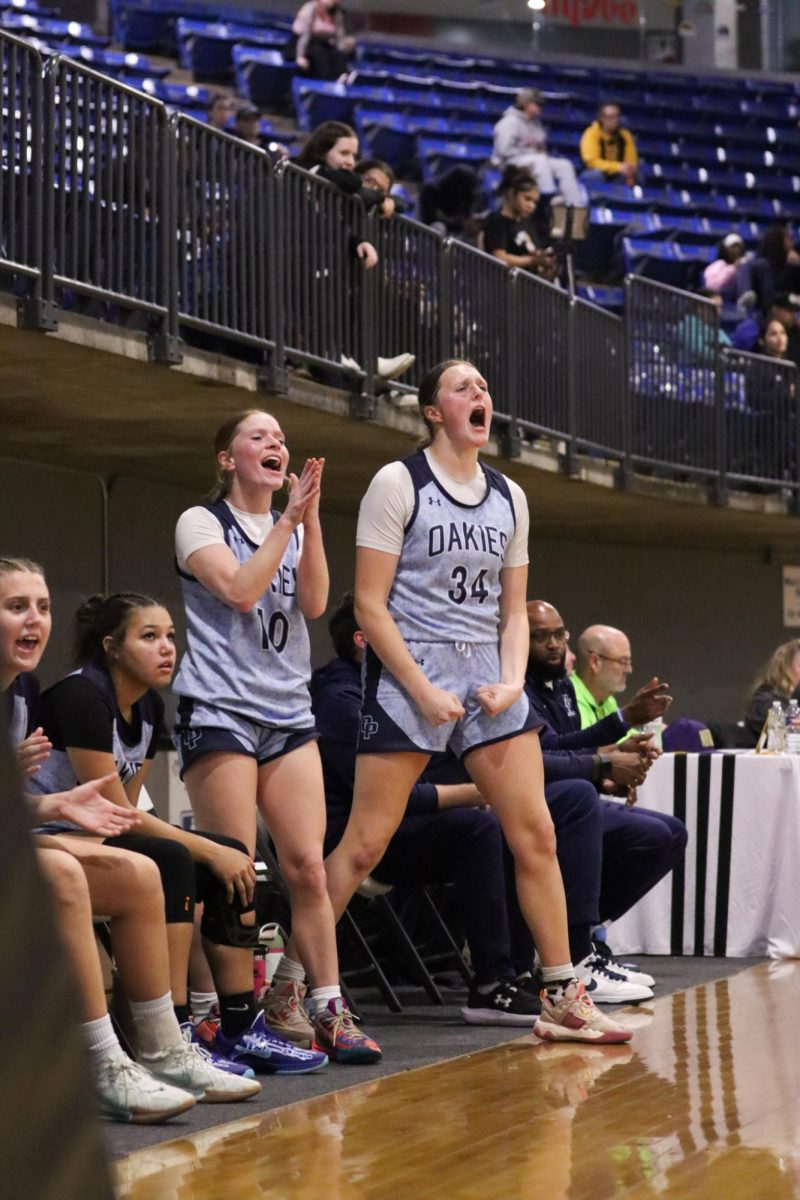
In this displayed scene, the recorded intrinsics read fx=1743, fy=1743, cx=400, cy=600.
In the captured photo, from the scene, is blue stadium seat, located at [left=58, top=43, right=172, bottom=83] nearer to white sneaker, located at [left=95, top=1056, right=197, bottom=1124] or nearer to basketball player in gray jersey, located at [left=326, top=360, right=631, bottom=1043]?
basketball player in gray jersey, located at [left=326, top=360, right=631, bottom=1043]

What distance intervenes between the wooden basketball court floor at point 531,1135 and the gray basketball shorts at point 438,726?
2.67 feet

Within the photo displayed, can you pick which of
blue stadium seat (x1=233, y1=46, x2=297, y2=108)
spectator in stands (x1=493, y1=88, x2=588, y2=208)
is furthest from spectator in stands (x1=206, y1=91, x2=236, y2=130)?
spectator in stands (x1=493, y1=88, x2=588, y2=208)

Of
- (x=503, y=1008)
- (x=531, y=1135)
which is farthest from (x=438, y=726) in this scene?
(x=531, y=1135)

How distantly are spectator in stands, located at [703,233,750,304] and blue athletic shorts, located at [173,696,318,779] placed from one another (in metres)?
12.1

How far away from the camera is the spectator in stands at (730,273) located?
1566cm

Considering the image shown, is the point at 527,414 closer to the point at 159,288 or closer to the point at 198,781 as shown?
the point at 159,288

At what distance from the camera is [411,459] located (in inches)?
186

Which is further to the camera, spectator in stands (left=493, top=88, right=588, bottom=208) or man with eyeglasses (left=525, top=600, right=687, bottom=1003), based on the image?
spectator in stands (left=493, top=88, right=588, bottom=208)

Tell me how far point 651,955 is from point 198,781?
3507 millimetres

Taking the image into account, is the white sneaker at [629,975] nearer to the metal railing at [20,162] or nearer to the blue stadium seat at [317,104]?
the metal railing at [20,162]

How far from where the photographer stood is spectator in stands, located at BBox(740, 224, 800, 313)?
1559cm

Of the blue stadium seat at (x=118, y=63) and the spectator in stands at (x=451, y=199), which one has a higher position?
the blue stadium seat at (x=118, y=63)

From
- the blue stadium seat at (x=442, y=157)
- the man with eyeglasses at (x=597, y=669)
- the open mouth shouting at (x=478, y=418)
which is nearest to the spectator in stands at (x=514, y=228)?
the man with eyeglasses at (x=597, y=669)

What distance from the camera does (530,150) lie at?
1653 centimetres
